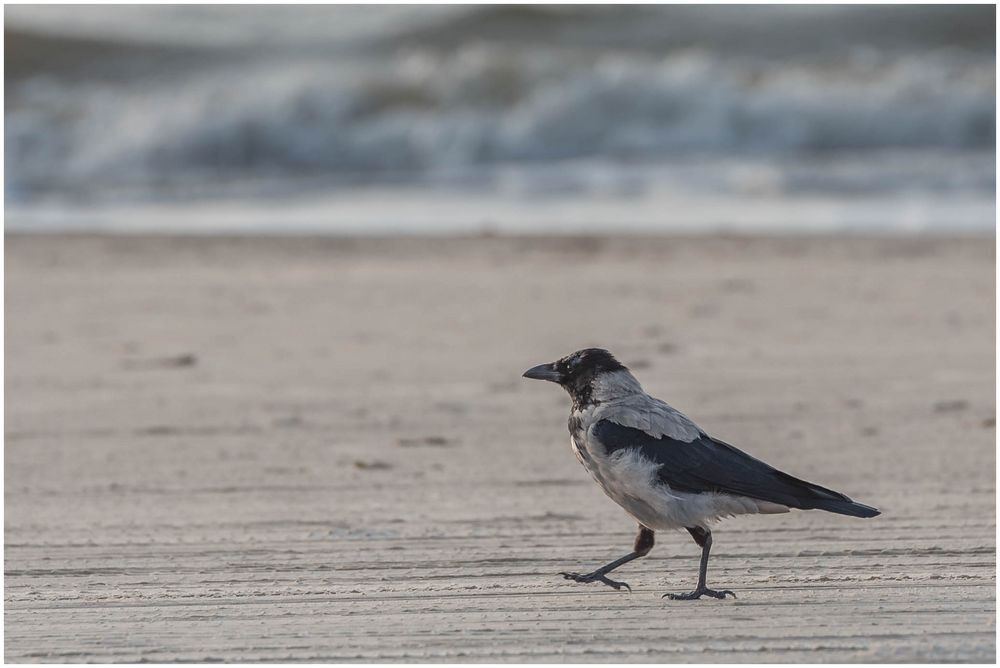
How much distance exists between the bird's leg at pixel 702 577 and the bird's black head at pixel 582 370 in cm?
54

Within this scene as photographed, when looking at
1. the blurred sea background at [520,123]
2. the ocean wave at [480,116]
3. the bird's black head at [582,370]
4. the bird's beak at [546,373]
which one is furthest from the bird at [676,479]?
the ocean wave at [480,116]

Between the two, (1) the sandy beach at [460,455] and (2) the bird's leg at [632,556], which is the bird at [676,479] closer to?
(2) the bird's leg at [632,556]

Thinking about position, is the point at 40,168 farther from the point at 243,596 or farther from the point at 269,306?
the point at 243,596

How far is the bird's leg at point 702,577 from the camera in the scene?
430 centimetres

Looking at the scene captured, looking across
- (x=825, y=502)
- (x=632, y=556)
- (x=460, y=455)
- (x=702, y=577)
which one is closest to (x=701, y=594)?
(x=702, y=577)

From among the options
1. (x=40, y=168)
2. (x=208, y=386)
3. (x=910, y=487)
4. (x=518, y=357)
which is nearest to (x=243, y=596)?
(x=910, y=487)

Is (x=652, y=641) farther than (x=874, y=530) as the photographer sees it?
No

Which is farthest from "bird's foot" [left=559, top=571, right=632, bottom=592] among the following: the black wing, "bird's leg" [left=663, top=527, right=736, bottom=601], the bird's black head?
the bird's black head

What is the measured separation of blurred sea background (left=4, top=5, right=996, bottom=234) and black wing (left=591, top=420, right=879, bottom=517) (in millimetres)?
10548

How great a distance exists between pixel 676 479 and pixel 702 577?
0.97ft

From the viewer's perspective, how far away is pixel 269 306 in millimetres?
10508

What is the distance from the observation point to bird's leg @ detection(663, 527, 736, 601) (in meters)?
4.30

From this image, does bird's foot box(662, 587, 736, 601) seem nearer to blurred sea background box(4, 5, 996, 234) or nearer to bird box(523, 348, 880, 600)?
bird box(523, 348, 880, 600)

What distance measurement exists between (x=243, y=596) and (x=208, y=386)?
12.0 ft
